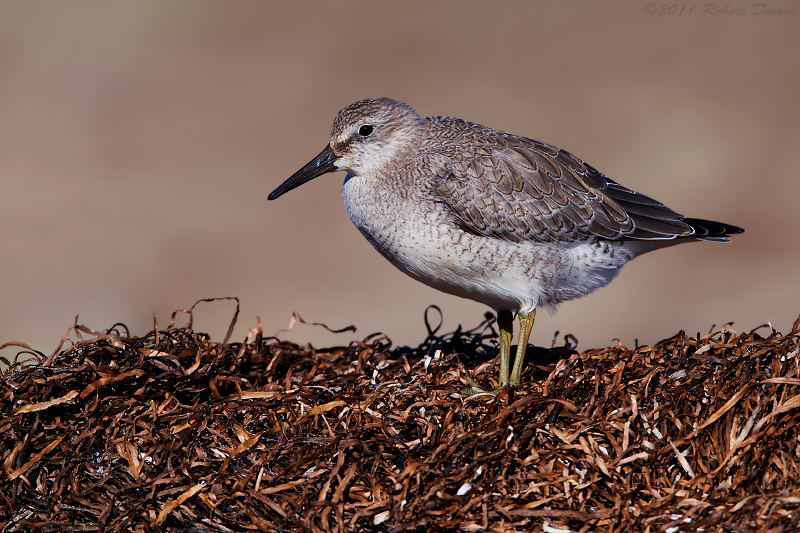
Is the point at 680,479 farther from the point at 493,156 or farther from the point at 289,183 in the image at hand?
the point at 289,183

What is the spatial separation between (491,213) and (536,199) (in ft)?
1.24

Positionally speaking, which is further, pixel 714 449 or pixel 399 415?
pixel 399 415

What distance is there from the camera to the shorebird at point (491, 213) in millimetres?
4293

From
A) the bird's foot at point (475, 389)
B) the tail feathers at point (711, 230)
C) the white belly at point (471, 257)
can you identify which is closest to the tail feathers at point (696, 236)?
the tail feathers at point (711, 230)

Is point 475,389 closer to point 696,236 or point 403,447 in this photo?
point 403,447

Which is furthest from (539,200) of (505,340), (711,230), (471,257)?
(711,230)

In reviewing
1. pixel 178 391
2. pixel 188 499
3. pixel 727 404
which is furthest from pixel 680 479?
pixel 178 391

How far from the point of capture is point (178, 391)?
373 cm

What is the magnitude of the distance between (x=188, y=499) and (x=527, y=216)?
265 cm

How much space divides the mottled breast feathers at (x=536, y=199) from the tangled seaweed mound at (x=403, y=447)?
95 cm

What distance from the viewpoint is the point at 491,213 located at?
14.2 feet

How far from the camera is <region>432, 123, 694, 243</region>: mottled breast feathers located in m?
4.34

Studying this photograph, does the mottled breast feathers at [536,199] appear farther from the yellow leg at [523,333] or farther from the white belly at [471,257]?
the yellow leg at [523,333]

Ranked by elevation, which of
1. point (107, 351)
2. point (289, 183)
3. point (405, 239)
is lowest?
point (107, 351)
